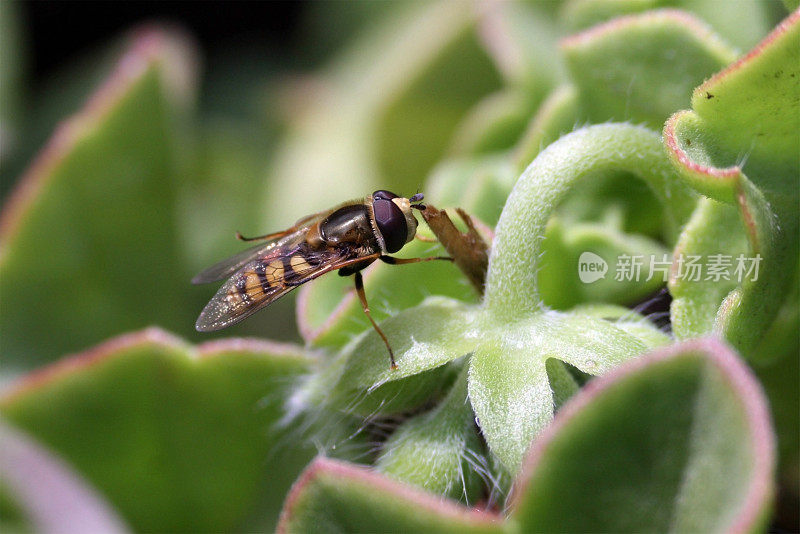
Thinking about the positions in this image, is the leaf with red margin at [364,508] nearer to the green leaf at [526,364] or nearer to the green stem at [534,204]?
the green leaf at [526,364]

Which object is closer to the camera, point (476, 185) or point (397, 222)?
point (397, 222)

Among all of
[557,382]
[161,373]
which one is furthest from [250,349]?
[557,382]

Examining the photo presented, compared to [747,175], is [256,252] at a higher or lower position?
higher

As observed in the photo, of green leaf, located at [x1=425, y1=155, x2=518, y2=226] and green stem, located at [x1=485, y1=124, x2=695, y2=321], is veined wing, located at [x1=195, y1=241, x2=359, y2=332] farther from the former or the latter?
green stem, located at [x1=485, y1=124, x2=695, y2=321]

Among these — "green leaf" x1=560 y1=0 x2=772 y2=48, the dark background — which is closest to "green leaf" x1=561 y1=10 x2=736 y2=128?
"green leaf" x1=560 y1=0 x2=772 y2=48

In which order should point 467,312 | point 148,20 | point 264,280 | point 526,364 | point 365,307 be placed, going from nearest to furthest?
point 526,364
point 467,312
point 365,307
point 264,280
point 148,20

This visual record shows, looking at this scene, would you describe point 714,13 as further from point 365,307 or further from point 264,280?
point 264,280

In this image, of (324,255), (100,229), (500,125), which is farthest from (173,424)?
(500,125)
